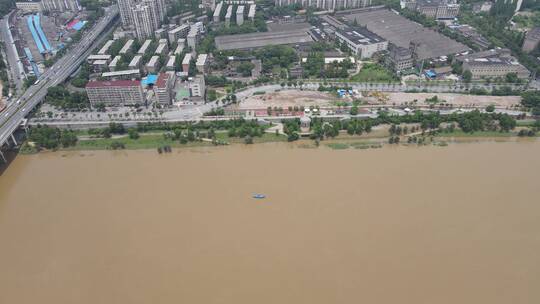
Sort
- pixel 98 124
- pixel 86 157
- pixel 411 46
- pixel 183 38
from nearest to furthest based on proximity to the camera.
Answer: pixel 86 157, pixel 98 124, pixel 411 46, pixel 183 38

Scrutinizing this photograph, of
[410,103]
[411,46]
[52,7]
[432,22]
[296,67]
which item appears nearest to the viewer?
[410,103]

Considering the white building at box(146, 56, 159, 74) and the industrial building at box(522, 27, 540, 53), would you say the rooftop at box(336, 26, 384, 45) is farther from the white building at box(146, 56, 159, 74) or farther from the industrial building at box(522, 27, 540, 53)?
the white building at box(146, 56, 159, 74)

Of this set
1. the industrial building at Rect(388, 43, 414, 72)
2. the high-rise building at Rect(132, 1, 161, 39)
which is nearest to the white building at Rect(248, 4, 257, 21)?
the high-rise building at Rect(132, 1, 161, 39)

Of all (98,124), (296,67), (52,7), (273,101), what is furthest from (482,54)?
(52,7)

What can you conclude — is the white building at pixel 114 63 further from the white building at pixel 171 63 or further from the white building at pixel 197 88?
the white building at pixel 197 88

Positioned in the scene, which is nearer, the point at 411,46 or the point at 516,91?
the point at 516,91

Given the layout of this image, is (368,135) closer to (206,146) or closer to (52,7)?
(206,146)

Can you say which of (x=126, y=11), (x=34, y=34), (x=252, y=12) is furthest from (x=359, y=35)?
(x=34, y=34)
